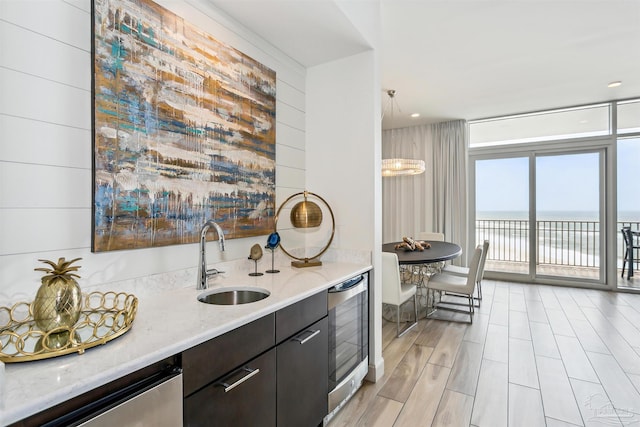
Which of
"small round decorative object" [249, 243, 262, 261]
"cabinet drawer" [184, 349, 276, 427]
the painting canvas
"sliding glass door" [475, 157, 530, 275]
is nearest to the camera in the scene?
"cabinet drawer" [184, 349, 276, 427]

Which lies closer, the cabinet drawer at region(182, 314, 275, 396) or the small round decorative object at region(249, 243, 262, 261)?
the cabinet drawer at region(182, 314, 275, 396)

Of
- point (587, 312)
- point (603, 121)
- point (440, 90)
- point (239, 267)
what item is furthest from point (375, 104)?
point (603, 121)

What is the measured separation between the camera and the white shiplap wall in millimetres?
1103

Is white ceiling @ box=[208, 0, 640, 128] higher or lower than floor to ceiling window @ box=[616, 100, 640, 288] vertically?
higher

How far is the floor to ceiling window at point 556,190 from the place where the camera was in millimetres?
4723

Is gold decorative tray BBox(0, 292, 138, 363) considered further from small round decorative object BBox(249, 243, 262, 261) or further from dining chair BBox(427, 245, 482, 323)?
dining chair BBox(427, 245, 482, 323)

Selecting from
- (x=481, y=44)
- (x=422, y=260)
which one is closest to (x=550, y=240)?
(x=422, y=260)

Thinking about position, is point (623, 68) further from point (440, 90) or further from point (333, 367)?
point (333, 367)

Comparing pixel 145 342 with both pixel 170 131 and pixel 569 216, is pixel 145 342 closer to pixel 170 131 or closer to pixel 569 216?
pixel 170 131

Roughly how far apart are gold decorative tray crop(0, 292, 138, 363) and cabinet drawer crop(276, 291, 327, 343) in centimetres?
61

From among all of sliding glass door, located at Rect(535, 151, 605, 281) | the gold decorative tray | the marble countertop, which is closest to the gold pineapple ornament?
the gold decorative tray

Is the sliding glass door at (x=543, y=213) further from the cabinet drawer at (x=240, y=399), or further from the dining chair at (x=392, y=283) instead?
the cabinet drawer at (x=240, y=399)

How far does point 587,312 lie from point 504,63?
3.15 m

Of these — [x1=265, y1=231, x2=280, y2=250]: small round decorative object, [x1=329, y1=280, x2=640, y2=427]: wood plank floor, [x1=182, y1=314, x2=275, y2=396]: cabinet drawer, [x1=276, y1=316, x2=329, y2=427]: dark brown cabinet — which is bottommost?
[x1=329, y1=280, x2=640, y2=427]: wood plank floor
